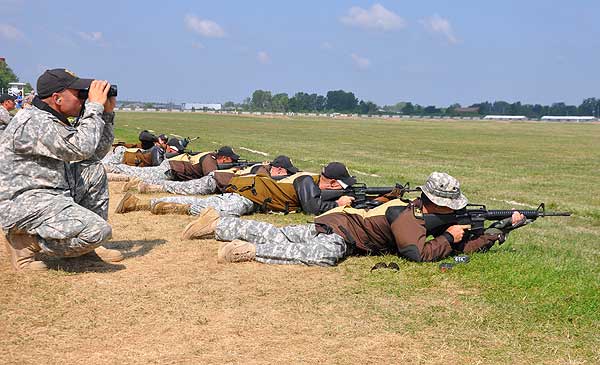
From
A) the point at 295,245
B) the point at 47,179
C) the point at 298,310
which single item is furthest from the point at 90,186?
the point at 298,310

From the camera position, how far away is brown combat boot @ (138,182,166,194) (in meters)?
12.9

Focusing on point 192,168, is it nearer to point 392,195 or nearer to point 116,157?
point 116,157

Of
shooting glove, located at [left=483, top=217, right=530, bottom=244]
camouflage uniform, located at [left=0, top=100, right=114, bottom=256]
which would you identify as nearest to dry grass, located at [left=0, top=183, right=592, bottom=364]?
camouflage uniform, located at [left=0, top=100, right=114, bottom=256]

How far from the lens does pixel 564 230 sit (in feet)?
Answer: 36.1

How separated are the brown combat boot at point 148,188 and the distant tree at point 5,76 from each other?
9569 centimetres

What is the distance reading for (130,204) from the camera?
10258mm

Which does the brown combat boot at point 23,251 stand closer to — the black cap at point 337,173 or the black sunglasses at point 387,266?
the black sunglasses at point 387,266

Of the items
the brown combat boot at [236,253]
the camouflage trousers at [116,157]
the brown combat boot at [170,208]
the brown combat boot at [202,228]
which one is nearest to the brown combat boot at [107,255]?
the brown combat boot at [236,253]

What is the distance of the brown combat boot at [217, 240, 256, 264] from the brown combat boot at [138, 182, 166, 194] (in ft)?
19.7

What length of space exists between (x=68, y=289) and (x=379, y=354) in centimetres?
303

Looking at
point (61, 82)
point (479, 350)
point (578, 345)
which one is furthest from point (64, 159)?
point (578, 345)

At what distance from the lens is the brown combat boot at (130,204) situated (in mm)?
10211

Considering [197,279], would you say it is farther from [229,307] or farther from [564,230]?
[564,230]

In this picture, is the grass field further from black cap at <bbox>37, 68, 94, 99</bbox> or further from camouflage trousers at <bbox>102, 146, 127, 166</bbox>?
camouflage trousers at <bbox>102, 146, 127, 166</bbox>
